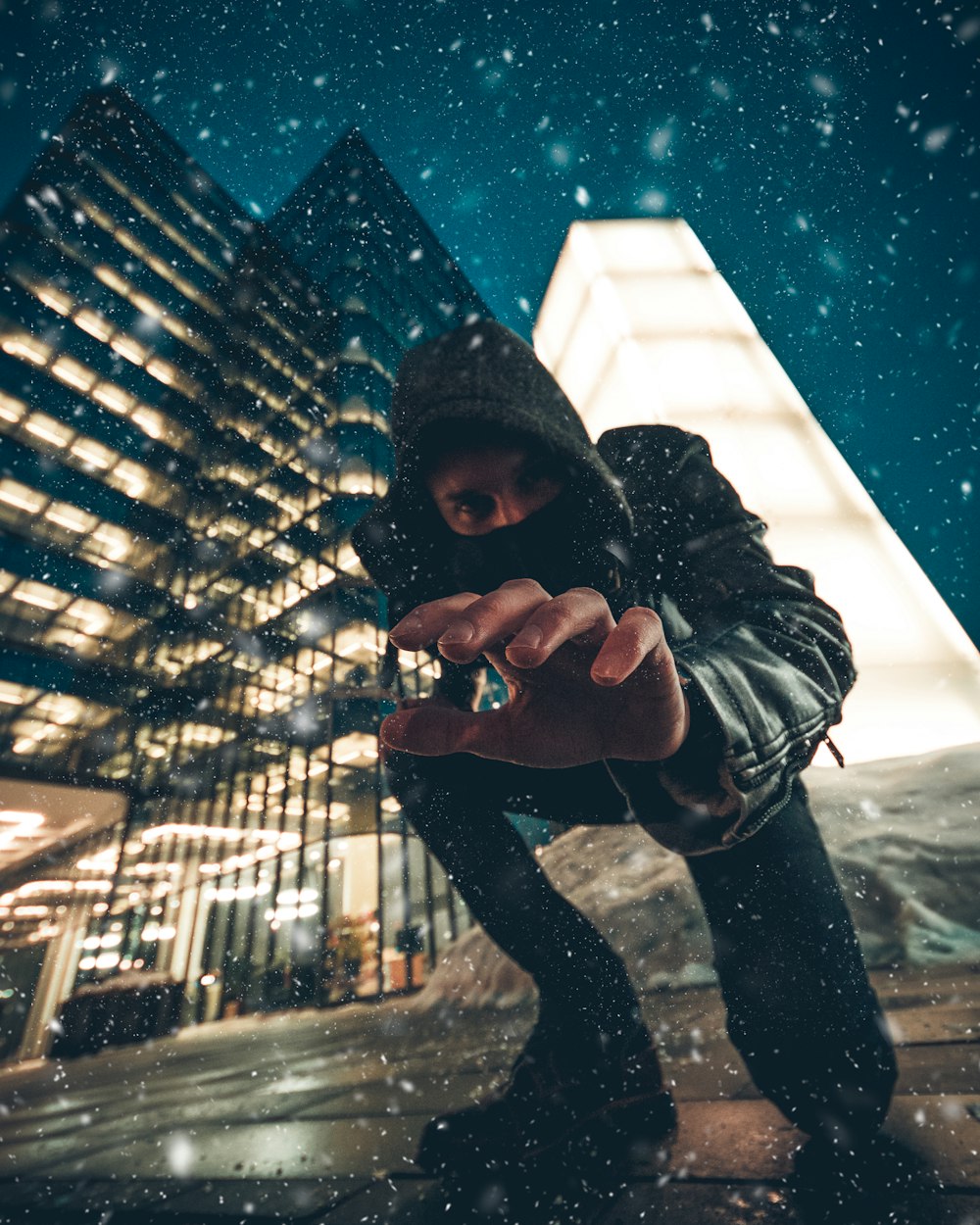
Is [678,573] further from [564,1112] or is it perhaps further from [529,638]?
[564,1112]

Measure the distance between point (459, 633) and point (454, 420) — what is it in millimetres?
1010

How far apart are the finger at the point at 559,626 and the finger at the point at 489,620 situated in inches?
0.7

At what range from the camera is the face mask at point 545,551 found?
129 centimetres

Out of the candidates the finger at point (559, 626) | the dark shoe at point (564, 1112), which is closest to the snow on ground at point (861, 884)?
the dark shoe at point (564, 1112)

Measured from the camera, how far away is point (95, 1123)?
2.03 metres

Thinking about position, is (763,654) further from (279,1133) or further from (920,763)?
(920,763)

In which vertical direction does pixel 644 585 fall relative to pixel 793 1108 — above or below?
above

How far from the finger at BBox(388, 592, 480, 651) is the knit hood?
775mm

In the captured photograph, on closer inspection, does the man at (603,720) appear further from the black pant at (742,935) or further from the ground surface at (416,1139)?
the ground surface at (416,1139)

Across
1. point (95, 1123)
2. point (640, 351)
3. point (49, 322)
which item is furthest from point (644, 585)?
point (49, 322)

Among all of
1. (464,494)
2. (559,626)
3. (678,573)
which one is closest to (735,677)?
(559,626)

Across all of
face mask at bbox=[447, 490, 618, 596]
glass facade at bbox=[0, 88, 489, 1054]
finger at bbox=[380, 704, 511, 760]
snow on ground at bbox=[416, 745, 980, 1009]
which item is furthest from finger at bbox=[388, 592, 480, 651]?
glass facade at bbox=[0, 88, 489, 1054]

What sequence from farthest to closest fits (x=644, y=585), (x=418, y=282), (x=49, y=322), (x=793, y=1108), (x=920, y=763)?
(x=418, y=282)
(x=49, y=322)
(x=920, y=763)
(x=644, y=585)
(x=793, y=1108)

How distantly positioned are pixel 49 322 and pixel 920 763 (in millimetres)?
26419
